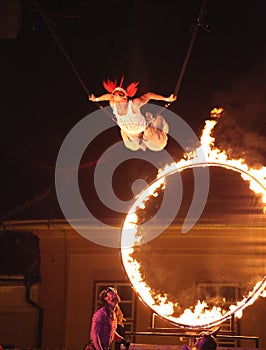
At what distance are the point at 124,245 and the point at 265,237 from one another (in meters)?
3.41

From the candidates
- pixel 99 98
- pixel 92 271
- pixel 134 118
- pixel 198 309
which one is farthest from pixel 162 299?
pixel 99 98

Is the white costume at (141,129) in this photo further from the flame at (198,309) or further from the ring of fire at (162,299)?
the ring of fire at (162,299)

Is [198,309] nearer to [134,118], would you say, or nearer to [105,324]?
[105,324]

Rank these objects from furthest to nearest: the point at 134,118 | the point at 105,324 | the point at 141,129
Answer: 1. the point at 141,129
2. the point at 134,118
3. the point at 105,324

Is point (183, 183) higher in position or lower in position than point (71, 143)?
lower

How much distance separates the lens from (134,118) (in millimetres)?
11883

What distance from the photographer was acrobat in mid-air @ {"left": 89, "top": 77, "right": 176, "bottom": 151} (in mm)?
11281

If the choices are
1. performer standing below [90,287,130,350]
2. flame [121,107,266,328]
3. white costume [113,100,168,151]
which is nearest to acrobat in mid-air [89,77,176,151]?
white costume [113,100,168,151]

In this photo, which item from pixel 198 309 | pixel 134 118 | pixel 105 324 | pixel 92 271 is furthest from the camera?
pixel 92 271

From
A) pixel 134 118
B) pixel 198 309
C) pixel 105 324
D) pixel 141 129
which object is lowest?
pixel 105 324

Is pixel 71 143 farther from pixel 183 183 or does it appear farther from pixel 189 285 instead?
pixel 189 285

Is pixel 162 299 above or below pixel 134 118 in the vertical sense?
below

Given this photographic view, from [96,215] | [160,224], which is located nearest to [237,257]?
[160,224]

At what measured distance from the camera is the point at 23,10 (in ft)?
49.0
